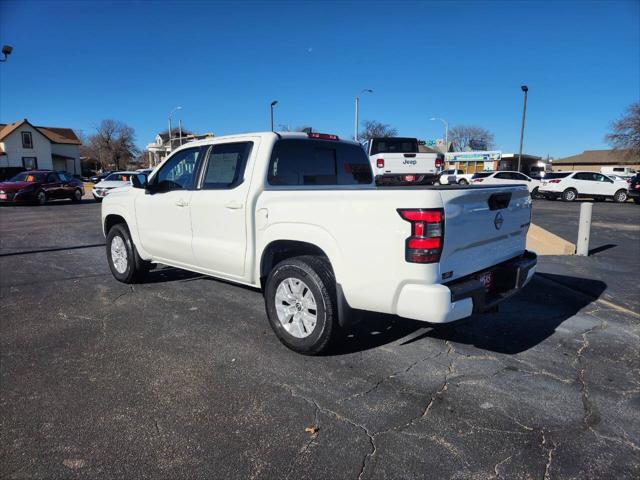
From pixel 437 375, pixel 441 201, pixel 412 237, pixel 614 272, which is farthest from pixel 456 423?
pixel 614 272

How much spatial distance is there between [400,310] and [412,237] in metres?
0.55

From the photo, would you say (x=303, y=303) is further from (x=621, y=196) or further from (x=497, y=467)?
(x=621, y=196)

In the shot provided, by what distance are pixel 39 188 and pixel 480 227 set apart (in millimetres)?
23176

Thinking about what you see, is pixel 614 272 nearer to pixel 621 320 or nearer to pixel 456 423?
pixel 621 320

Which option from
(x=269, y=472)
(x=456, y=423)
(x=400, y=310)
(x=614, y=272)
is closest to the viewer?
(x=269, y=472)

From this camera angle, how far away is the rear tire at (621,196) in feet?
77.2

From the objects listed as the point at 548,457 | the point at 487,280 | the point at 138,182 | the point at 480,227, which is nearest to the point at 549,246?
the point at 487,280

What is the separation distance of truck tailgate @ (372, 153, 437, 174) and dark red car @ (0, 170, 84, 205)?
16.9 m

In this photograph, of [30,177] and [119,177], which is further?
[119,177]

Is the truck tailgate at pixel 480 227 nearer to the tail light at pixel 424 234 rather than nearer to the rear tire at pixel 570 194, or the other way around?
the tail light at pixel 424 234

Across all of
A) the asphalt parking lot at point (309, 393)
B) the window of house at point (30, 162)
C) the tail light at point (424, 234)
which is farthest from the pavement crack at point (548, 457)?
the window of house at point (30, 162)

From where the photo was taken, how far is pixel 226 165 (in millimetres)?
4516

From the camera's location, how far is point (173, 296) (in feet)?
18.2

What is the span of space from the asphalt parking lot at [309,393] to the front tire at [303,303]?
19cm
